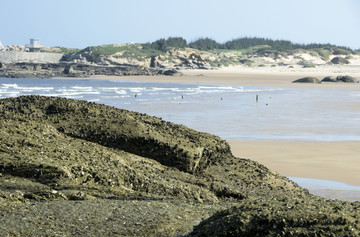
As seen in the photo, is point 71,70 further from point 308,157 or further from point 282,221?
point 282,221

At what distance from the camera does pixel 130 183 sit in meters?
8.38

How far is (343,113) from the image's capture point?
31312mm

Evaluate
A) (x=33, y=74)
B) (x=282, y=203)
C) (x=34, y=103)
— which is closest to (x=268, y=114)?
(x=34, y=103)

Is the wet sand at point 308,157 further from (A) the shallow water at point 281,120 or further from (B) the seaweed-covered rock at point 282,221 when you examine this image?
(B) the seaweed-covered rock at point 282,221

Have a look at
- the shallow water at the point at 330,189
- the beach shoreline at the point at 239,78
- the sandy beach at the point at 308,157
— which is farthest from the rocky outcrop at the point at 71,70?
the shallow water at the point at 330,189

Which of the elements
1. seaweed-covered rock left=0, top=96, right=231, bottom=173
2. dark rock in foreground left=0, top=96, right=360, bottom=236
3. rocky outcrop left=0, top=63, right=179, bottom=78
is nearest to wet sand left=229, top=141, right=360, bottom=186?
dark rock in foreground left=0, top=96, right=360, bottom=236

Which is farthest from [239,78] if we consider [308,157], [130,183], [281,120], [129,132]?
[130,183]

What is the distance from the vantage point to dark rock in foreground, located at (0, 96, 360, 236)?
5457mm

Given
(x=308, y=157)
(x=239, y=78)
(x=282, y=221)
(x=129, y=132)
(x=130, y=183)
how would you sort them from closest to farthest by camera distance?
(x=282, y=221)
(x=130, y=183)
(x=129, y=132)
(x=308, y=157)
(x=239, y=78)

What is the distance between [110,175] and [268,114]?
908 inches

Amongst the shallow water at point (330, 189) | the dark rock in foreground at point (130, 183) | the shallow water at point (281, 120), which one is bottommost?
the shallow water at point (281, 120)

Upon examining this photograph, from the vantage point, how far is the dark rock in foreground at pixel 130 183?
215 inches

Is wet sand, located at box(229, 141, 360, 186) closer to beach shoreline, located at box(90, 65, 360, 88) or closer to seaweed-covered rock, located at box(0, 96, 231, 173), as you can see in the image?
seaweed-covered rock, located at box(0, 96, 231, 173)

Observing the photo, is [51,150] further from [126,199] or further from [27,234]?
[27,234]
